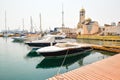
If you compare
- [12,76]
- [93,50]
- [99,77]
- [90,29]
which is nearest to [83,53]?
[93,50]

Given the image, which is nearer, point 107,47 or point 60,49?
point 60,49

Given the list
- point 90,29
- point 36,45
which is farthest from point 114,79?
point 90,29

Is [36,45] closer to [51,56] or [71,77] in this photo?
[51,56]

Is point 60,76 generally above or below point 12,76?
above

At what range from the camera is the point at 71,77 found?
20.6 ft

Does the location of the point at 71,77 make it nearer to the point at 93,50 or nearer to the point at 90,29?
the point at 93,50

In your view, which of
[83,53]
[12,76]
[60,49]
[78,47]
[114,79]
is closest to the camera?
[114,79]

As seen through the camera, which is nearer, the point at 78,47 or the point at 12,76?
the point at 12,76

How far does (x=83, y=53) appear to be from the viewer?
1814cm

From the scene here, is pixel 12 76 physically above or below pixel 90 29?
below

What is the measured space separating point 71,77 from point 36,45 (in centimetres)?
1552

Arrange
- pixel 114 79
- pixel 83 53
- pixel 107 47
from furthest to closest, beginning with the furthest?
pixel 107 47
pixel 83 53
pixel 114 79

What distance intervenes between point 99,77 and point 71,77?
1.20 meters

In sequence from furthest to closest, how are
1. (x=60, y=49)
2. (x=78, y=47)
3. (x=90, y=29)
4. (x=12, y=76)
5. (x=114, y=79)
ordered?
(x=90, y=29) < (x=78, y=47) < (x=60, y=49) < (x=12, y=76) < (x=114, y=79)
